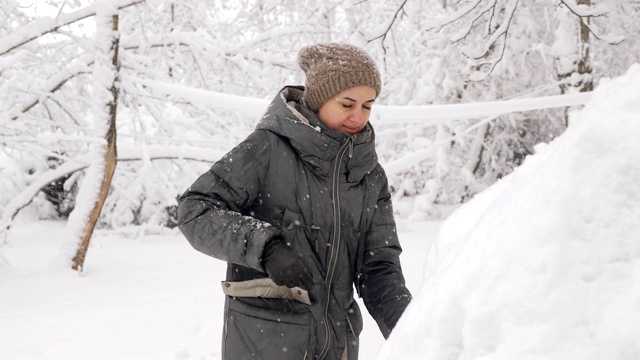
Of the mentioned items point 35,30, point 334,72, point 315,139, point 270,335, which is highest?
point 35,30

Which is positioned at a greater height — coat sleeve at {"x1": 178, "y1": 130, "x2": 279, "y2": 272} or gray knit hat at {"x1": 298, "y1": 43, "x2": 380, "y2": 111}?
gray knit hat at {"x1": 298, "y1": 43, "x2": 380, "y2": 111}

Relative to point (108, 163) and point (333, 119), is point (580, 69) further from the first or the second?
point (333, 119)

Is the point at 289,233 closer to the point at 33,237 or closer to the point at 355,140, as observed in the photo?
the point at 355,140

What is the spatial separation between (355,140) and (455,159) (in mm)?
10943

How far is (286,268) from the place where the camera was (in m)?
1.75

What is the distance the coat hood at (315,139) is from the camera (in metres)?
2.02

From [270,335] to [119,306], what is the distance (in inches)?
151

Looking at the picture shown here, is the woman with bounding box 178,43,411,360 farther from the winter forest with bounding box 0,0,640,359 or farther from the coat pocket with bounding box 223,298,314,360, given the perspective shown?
the winter forest with bounding box 0,0,640,359

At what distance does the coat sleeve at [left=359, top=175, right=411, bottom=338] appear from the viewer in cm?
212

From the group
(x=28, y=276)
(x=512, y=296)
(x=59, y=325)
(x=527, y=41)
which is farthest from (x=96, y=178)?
(x=527, y=41)

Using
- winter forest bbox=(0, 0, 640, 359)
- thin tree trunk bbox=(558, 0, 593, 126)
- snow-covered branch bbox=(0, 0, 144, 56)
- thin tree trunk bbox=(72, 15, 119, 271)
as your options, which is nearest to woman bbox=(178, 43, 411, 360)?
winter forest bbox=(0, 0, 640, 359)

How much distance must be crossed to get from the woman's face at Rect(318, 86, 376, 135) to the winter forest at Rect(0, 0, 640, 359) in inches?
Answer: 54.6

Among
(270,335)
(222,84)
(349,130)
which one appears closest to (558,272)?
(270,335)

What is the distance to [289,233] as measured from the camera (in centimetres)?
200
